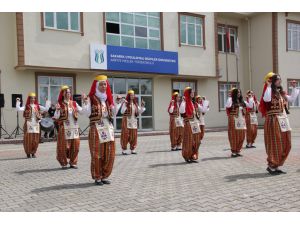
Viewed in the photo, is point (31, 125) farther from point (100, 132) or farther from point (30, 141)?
point (100, 132)

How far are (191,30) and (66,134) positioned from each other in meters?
17.0

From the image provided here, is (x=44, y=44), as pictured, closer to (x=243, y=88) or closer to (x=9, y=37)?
(x=9, y=37)

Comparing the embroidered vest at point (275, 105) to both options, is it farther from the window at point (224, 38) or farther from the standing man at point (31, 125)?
the window at point (224, 38)

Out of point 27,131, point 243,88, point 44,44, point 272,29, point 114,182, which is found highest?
point 272,29

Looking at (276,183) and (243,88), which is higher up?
(243,88)

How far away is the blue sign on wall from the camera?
→ 68.2 ft

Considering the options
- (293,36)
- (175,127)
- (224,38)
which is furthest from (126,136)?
(293,36)

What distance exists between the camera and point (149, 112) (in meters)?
23.5

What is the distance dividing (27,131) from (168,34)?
13.8 metres

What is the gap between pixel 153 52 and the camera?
73.2ft

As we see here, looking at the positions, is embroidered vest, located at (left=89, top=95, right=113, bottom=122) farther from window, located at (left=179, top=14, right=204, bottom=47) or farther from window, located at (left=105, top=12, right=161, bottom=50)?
window, located at (left=179, top=14, right=204, bottom=47)

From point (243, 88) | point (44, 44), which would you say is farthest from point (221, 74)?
point (44, 44)

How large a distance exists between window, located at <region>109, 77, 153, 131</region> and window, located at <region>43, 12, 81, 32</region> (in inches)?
150

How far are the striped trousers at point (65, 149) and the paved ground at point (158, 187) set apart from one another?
0.28 meters
